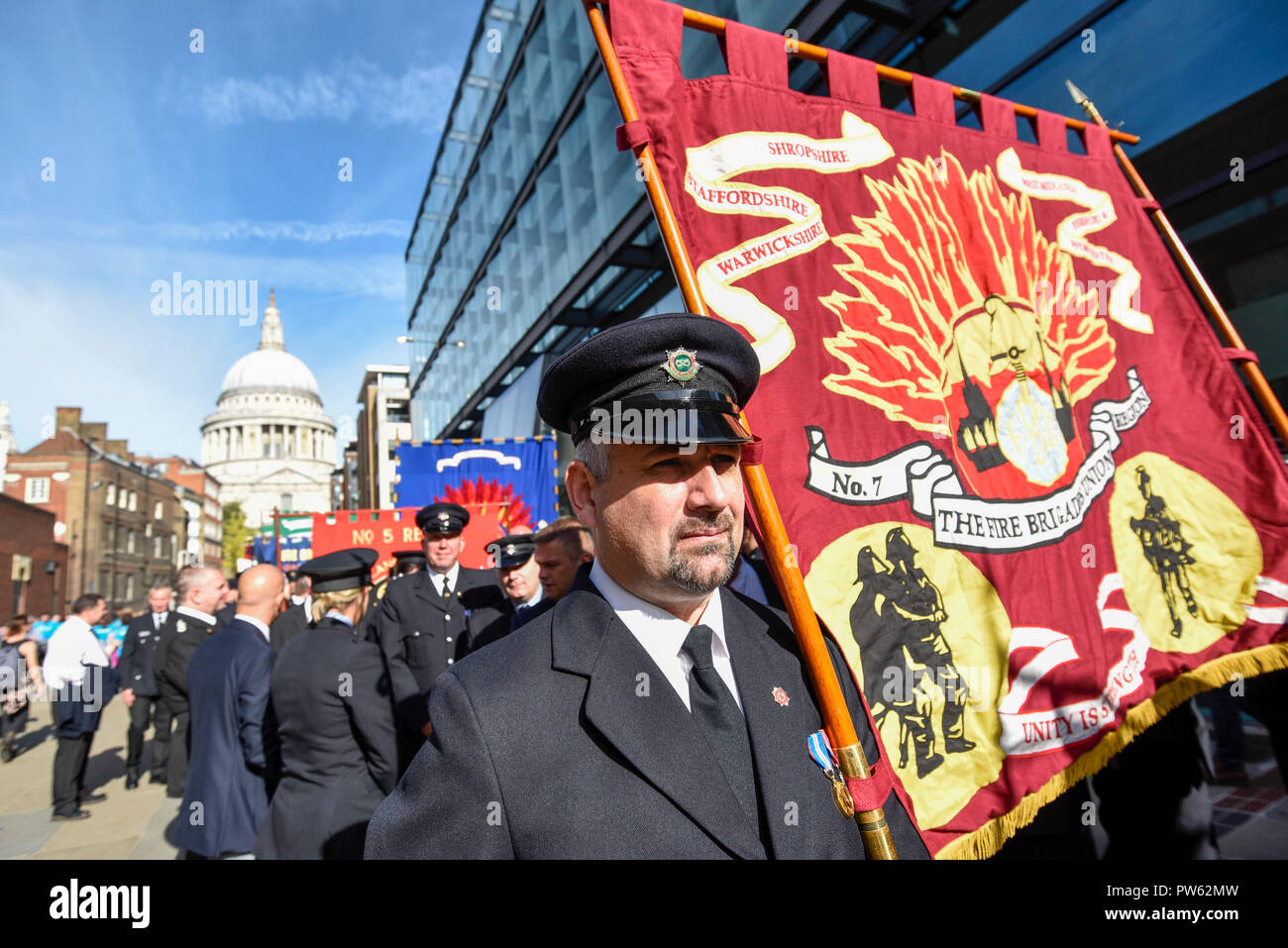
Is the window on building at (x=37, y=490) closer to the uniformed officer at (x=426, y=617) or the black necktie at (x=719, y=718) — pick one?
the uniformed officer at (x=426, y=617)

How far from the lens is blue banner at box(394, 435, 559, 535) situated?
890 centimetres

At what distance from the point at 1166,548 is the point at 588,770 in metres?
2.74

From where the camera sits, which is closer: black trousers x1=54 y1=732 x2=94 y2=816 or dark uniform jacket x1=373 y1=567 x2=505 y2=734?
dark uniform jacket x1=373 y1=567 x2=505 y2=734

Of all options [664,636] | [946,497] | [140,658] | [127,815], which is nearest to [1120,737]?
[946,497]

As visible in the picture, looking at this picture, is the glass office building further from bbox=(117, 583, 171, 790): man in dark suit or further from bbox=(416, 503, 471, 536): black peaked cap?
bbox=(117, 583, 171, 790): man in dark suit

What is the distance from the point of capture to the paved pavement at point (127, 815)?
159 inches

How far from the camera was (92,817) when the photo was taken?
6.39 meters

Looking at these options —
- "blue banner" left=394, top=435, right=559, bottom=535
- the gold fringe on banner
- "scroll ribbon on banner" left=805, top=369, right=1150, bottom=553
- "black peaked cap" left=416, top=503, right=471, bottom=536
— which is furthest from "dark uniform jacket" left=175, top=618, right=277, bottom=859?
"blue banner" left=394, top=435, right=559, bottom=535

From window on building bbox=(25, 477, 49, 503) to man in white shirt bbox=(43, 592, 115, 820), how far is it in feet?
160

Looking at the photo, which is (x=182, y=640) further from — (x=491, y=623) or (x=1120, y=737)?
(x=1120, y=737)

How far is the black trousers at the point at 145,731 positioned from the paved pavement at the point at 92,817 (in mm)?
275

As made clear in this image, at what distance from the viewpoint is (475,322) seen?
19.9 metres

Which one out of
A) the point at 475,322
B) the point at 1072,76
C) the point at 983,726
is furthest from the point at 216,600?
the point at 475,322
